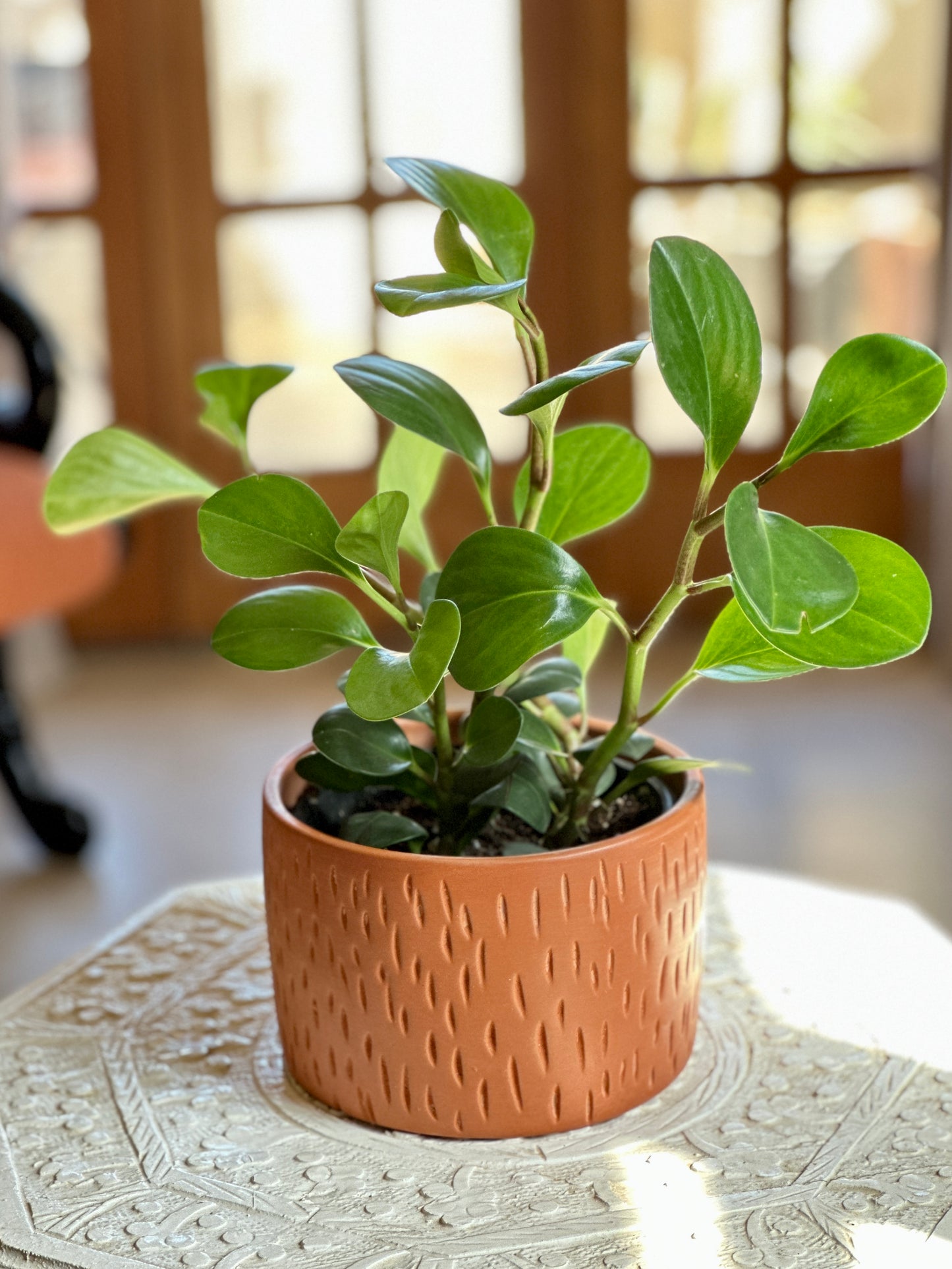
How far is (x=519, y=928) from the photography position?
505mm

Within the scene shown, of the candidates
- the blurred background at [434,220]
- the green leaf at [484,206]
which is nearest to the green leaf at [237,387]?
the green leaf at [484,206]

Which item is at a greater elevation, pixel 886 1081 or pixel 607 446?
pixel 607 446

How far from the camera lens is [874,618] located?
459mm

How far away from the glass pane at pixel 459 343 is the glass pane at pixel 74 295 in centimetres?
50

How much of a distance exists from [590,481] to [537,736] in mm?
113

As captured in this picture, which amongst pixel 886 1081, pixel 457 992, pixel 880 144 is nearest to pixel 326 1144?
pixel 457 992

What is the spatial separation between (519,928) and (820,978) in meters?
0.23

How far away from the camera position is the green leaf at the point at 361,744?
0.53 metres

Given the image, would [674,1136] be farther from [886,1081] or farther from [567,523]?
[567,523]

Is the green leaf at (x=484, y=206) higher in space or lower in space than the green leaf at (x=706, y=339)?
higher

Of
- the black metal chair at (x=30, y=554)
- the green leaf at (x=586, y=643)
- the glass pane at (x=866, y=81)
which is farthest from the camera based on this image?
the glass pane at (x=866, y=81)

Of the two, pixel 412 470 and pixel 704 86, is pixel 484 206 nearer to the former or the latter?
pixel 412 470

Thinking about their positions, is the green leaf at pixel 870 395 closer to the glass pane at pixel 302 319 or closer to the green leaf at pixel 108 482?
A: the green leaf at pixel 108 482

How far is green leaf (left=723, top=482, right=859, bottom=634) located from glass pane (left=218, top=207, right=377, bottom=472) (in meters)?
2.01
